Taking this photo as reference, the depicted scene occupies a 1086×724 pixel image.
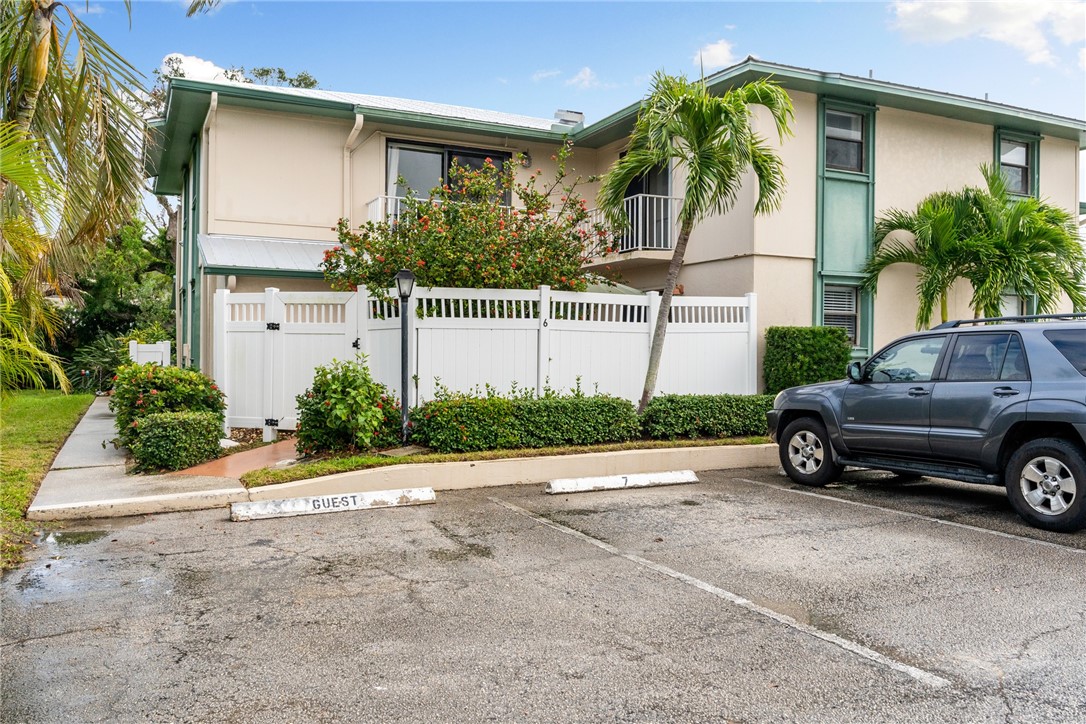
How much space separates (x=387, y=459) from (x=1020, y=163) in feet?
48.6

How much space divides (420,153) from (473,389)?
776cm

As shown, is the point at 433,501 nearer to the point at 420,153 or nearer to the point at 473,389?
the point at 473,389

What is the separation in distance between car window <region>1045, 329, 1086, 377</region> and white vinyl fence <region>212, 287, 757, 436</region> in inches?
220

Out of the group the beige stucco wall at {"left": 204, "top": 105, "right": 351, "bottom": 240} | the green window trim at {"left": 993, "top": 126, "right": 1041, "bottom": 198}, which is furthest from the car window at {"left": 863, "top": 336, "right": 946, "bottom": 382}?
the beige stucco wall at {"left": 204, "top": 105, "right": 351, "bottom": 240}

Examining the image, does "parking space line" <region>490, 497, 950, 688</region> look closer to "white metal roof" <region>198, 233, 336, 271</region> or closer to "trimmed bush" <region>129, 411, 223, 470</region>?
"trimmed bush" <region>129, 411, 223, 470</region>

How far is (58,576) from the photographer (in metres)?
5.57

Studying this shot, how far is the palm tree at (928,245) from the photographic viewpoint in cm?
1405

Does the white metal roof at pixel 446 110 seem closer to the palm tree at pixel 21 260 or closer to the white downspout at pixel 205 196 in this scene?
the white downspout at pixel 205 196

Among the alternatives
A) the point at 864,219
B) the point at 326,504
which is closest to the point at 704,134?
the point at 864,219

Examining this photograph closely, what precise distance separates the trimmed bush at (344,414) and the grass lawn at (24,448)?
9.40 feet

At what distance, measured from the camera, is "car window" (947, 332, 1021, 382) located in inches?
300

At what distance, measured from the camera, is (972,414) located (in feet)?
25.0

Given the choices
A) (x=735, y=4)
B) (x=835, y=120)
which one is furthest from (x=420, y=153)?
(x=835, y=120)

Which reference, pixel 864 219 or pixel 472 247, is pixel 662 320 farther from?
pixel 864 219
